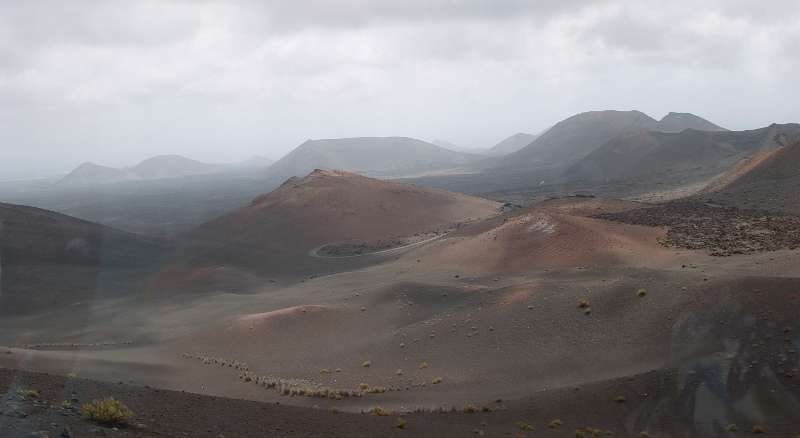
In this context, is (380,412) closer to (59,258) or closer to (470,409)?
(470,409)

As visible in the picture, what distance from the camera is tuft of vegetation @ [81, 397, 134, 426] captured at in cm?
1116

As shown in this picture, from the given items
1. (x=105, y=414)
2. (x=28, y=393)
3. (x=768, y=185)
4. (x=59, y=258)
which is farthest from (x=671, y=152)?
(x=28, y=393)

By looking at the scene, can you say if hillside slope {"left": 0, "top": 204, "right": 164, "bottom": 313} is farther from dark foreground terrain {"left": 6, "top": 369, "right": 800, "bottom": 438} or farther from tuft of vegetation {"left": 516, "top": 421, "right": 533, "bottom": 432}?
tuft of vegetation {"left": 516, "top": 421, "right": 533, "bottom": 432}

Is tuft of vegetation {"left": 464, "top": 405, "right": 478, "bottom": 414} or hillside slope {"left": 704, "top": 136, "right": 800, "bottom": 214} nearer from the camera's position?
tuft of vegetation {"left": 464, "top": 405, "right": 478, "bottom": 414}

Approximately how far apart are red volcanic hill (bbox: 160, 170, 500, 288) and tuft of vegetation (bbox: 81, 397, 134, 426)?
1355 inches

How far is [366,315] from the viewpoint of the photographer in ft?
91.6

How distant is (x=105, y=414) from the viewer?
→ 1120cm

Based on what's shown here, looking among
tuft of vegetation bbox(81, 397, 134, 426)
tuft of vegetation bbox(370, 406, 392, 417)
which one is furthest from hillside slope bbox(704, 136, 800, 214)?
tuft of vegetation bbox(81, 397, 134, 426)

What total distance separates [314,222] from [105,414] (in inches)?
2208

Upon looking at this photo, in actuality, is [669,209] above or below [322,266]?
above

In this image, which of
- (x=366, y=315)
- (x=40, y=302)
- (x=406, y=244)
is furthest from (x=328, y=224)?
(x=366, y=315)

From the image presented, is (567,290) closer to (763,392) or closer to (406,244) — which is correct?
(763,392)

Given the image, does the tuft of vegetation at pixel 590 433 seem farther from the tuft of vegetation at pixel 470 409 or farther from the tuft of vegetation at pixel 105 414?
the tuft of vegetation at pixel 105 414

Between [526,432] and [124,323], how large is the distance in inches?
991
